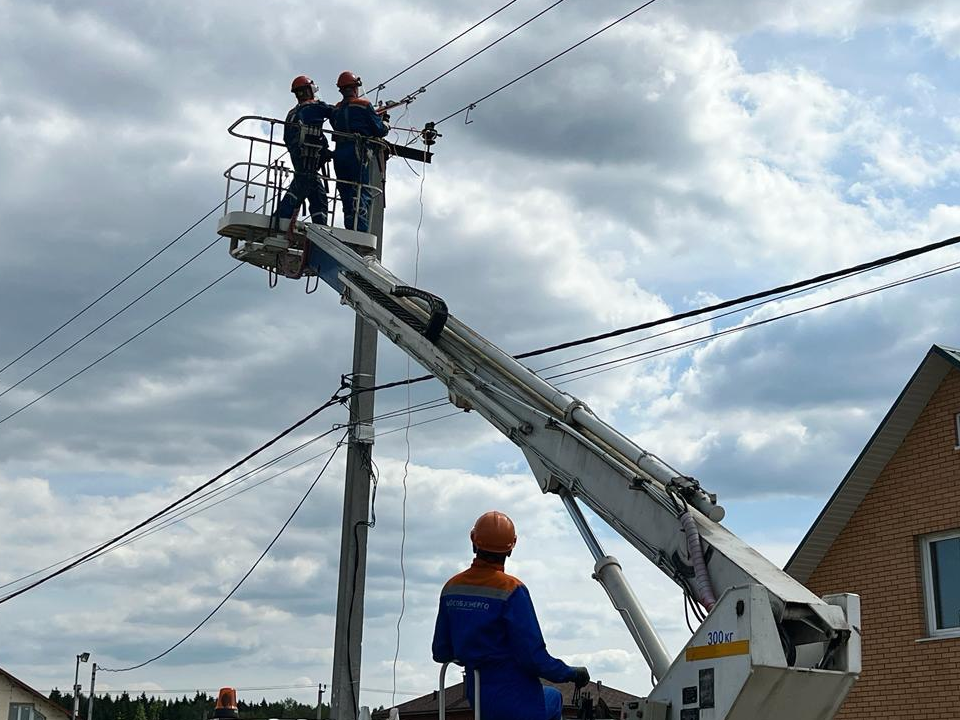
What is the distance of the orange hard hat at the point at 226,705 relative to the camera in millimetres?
12109

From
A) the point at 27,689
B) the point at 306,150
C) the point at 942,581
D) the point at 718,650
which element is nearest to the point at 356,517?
the point at 306,150

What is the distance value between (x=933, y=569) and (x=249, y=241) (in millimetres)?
9593

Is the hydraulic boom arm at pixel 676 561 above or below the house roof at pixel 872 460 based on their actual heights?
below

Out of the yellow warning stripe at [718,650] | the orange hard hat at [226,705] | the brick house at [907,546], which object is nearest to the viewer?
the yellow warning stripe at [718,650]

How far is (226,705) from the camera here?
40.7ft

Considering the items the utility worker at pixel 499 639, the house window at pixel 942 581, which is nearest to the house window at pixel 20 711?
the house window at pixel 942 581

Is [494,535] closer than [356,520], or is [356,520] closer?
[494,535]

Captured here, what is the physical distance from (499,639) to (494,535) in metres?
0.59

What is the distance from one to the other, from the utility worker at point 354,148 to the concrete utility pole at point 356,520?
13cm

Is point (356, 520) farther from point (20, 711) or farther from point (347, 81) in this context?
point (20, 711)

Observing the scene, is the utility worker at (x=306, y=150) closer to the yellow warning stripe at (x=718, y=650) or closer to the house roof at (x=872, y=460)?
the house roof at (x=872, y=460)

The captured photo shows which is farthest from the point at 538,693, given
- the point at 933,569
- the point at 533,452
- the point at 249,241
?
the point at 933,569

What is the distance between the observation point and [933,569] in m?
16.8

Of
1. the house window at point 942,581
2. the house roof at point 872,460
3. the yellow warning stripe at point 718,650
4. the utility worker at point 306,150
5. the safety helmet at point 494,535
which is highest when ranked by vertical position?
the utility worker at point 306,150
